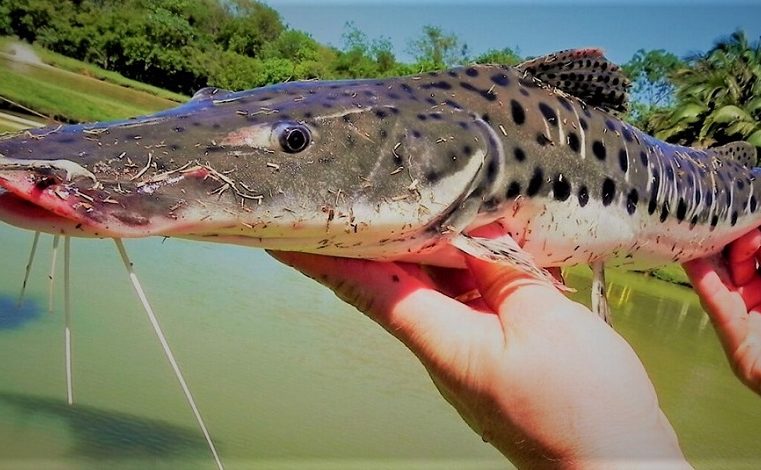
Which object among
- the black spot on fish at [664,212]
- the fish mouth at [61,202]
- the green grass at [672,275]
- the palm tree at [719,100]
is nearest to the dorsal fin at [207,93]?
the fish mouth at [61,202]

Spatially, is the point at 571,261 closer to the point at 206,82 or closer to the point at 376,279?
the point at 376,279

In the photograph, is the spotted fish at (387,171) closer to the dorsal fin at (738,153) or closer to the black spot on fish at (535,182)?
the black spot on fish at (535,182)

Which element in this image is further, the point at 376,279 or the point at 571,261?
the point at 571,261

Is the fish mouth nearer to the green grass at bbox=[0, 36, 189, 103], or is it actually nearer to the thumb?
the thumb

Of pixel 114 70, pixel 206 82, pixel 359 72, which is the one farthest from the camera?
pixel 359 72

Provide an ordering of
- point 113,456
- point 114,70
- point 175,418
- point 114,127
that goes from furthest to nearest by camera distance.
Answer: point 114,70 < point 175,418 < point 113,456 < point 114,127

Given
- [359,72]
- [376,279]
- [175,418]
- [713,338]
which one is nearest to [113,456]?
[175,418]

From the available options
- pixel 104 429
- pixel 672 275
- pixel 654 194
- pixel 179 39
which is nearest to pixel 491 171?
pixel 654 194

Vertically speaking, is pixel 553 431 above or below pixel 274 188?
below
